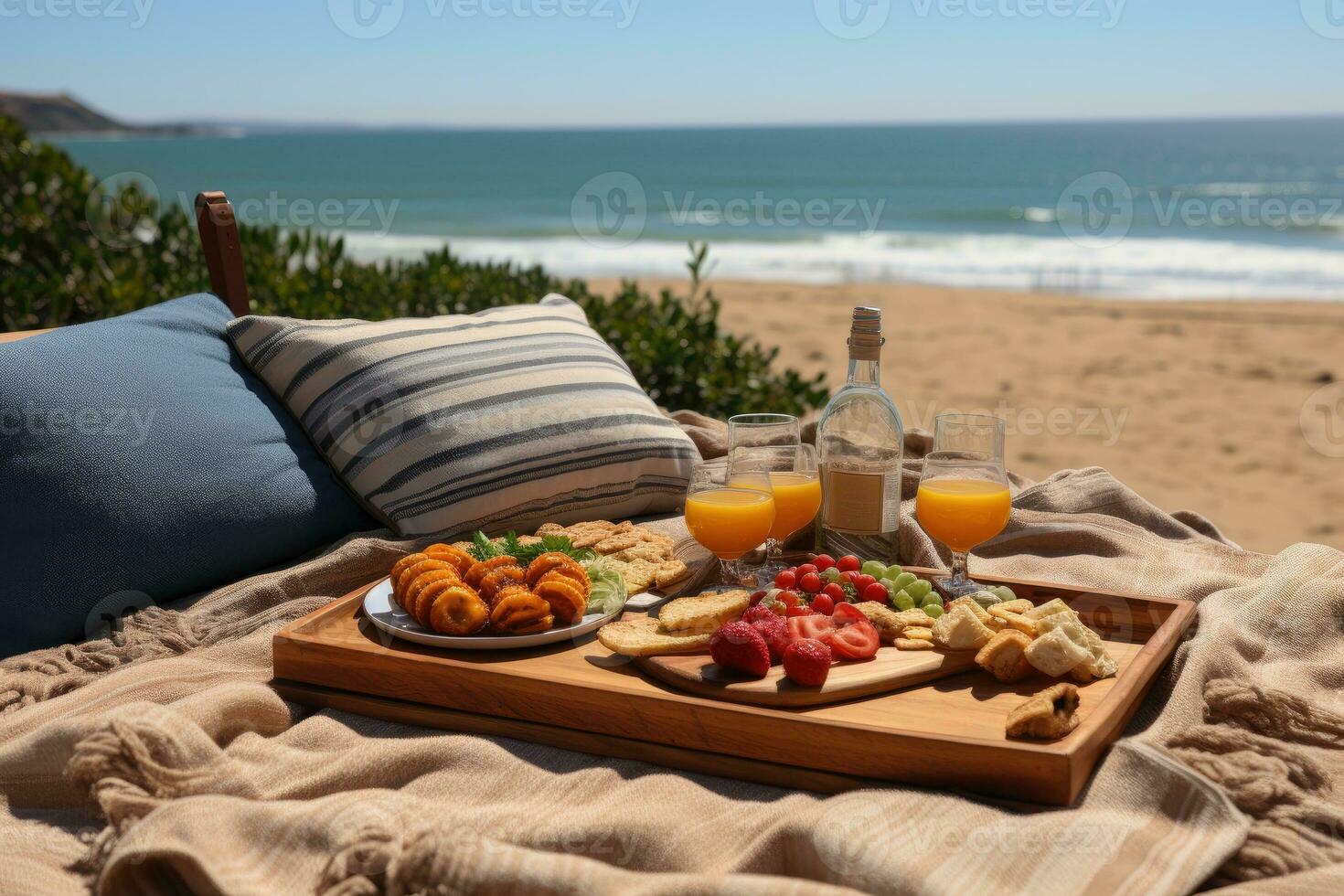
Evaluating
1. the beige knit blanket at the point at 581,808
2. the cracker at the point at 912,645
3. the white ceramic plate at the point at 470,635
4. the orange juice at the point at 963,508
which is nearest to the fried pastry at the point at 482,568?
the white ceramic plate at the point at 470,635

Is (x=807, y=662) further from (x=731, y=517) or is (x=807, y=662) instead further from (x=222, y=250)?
(x=222, y=250)

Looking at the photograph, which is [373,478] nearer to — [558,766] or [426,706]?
[426,706]

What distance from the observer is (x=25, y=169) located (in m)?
4.91

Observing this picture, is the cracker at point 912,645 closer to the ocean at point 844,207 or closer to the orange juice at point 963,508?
the orange juice at point 963,508

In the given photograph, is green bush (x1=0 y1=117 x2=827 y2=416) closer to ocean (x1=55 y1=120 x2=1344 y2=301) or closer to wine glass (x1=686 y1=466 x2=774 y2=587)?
ocean (x1=55 y1=120 x2=1344 y2=301)

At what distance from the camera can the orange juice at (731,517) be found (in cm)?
214

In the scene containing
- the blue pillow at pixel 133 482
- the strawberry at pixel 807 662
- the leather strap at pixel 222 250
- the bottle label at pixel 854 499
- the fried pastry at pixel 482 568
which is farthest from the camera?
the leather strap at pixel 222 250

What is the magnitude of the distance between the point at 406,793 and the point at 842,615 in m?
0.77

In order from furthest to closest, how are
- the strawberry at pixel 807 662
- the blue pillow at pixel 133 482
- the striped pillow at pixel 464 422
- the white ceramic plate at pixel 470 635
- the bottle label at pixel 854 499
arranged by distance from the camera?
the striped pillow at pixel 464 422 → the blue pillow at pixel 133 482 → the bottle label at pixel 854 499 → the white ceramic plate at pixel 470 635 → the strawberry at pixel 807 662

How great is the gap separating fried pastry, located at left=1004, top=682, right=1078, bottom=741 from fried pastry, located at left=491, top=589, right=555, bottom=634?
781 mm

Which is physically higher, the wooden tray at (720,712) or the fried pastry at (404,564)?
the fried pastry at (404,564)

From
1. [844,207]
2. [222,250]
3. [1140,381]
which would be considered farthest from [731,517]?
[844,207]

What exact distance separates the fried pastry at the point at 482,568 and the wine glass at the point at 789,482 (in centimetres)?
48

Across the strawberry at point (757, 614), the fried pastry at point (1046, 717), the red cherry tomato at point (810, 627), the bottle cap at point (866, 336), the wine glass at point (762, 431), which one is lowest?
the fried pastry at point (1046, 717)
